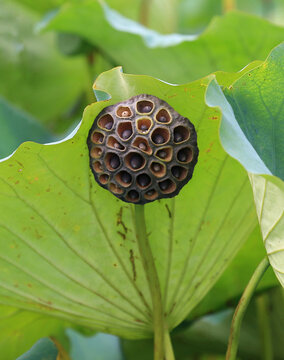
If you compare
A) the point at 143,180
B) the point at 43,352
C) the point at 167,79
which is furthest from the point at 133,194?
the point at 167,79

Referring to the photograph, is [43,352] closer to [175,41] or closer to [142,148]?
[142,148]

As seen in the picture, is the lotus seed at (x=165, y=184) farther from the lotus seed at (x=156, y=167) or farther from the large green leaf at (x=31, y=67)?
the large green leaf at (x=31, y=67)

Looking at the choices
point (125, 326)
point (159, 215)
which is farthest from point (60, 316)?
point (159, 215)

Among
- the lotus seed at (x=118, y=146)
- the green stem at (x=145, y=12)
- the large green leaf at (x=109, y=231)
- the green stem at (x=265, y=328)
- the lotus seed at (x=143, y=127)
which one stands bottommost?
the green stem at (x=265, y=328)

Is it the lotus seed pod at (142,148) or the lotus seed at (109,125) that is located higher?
the lotus seed at (109,125)

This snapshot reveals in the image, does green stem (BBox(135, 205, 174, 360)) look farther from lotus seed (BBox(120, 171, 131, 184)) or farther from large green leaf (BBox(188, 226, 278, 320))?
large green leaf (BBox(188, 226, 278, 320))

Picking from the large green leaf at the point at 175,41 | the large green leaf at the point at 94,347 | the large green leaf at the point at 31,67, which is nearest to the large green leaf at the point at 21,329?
the large green leaf at the point at 94,347

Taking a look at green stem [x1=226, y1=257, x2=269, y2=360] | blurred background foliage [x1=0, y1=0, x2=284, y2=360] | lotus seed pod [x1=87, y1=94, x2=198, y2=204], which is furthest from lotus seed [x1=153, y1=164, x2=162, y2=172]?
blurred background foliage [x1=0, y1=0, x2=284, y2=360]
